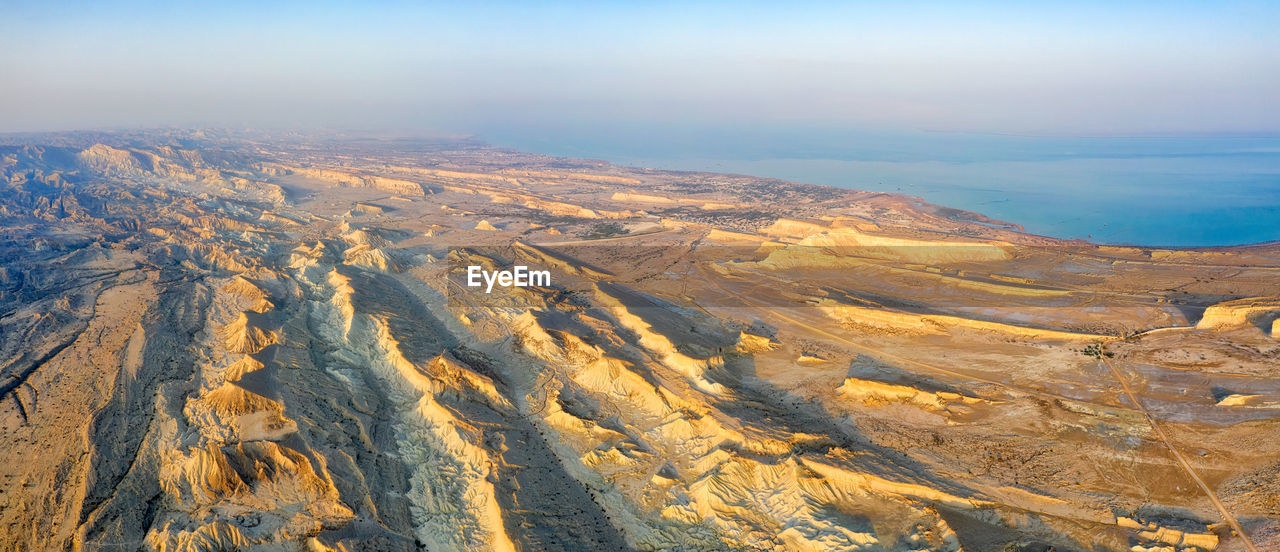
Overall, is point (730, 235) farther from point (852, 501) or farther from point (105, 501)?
point (105, 501)

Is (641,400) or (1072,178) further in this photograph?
(1072,178)

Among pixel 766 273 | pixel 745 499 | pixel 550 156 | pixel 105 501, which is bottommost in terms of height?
pixel 105 501

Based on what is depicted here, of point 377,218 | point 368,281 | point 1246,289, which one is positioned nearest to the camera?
point 1246,289

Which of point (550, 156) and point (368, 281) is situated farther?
point (550, 156)

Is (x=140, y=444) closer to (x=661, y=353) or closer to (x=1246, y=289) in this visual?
(x=661, y=353)

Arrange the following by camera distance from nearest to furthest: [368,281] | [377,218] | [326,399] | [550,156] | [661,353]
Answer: [326,399], [661,353], [368,281], [377,218], [550,156]

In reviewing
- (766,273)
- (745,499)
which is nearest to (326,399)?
(745,499)

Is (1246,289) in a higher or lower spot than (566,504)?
higher
